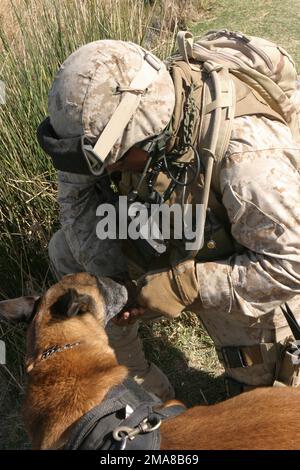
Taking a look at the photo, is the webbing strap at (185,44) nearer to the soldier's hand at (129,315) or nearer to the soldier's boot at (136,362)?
the soldier's hand at (129,315)

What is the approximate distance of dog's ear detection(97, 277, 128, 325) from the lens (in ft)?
8.01

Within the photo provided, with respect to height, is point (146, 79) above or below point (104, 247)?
above

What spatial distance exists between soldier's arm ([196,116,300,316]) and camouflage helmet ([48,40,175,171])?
1.24 feet

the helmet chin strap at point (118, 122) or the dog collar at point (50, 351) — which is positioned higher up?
the helmet chin strap at point (118, 122)

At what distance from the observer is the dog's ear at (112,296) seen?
2441mm

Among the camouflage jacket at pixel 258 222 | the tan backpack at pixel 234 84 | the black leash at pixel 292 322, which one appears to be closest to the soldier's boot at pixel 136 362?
the camouflage jacket at pixel 258 222

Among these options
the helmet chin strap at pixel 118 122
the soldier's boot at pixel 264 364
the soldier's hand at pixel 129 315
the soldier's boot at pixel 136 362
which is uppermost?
the helmet chin strap at pixel 118 122

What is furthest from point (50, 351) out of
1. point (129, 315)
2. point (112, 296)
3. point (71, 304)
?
point (129, 315)

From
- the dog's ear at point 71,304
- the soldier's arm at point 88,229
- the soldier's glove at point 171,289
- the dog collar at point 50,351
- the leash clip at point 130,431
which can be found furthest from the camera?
the soldier's arm at point 88,229

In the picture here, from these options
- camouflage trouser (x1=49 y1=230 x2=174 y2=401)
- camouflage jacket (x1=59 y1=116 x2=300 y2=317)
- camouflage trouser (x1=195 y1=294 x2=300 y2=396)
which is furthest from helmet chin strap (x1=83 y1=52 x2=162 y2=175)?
camouflage trouser (x1=195 y1=294 x2=300 y2=396)
